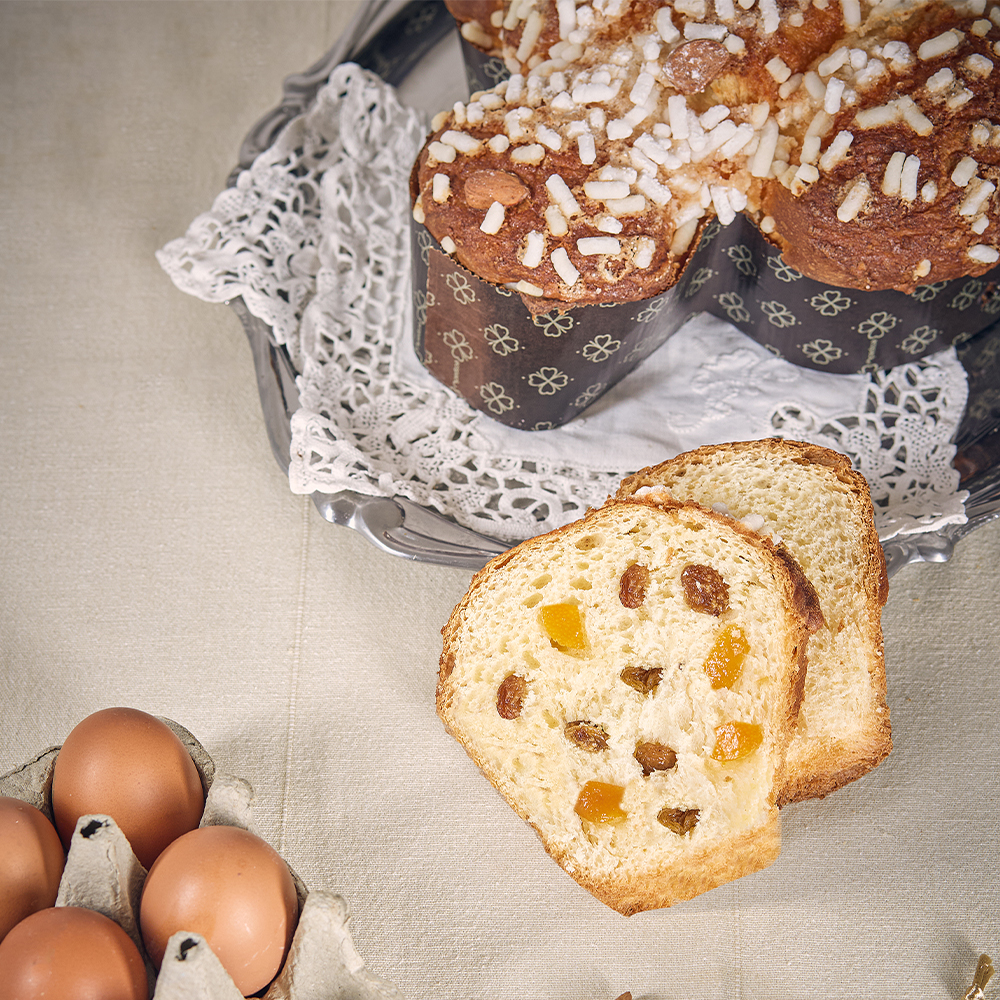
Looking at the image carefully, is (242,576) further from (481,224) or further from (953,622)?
(953,622)

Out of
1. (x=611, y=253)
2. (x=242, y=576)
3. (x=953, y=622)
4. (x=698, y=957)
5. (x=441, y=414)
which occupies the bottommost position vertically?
(x=698, y=957)

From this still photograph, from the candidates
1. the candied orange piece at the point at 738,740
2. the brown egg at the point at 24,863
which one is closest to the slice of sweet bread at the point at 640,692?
the candied orange piece at the point at 738,740

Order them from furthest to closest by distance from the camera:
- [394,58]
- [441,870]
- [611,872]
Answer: [394,58] < [441,870] < [611,872]

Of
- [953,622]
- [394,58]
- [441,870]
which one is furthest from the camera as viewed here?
[394,58]

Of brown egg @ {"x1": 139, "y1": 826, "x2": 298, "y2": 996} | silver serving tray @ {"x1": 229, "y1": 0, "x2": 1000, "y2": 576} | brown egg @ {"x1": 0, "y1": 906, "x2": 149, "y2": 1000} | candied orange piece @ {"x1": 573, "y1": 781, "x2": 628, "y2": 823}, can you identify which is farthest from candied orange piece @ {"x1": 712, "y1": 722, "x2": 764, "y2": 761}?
brown egg @ {"x1": 0, "y1": 906, "x2": 149, "y2": 1000}

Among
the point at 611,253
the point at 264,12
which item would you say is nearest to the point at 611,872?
the point at 611,253

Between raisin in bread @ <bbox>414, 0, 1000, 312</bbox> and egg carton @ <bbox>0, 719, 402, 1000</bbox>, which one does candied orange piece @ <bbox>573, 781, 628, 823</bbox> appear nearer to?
egg carton @ <bbox>0, 719, 402, 1000</bbox>

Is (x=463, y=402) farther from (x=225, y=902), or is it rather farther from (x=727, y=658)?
(x=225, y=902)
